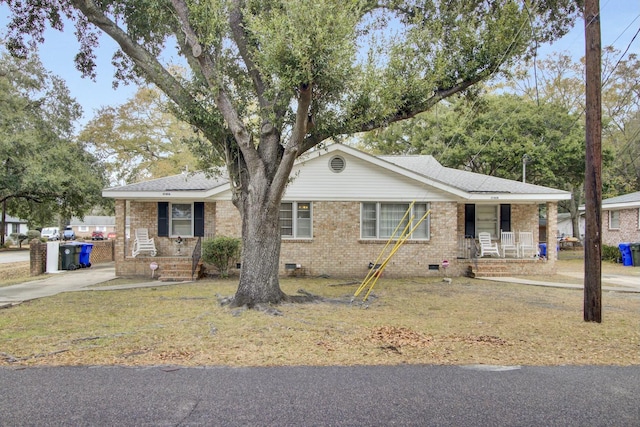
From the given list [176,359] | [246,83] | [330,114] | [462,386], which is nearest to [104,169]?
[246,83]

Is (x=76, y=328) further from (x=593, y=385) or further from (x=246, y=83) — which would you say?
(x=593, y=385)

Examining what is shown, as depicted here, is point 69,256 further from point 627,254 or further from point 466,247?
point 627,254

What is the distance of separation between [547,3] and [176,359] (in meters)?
11.1

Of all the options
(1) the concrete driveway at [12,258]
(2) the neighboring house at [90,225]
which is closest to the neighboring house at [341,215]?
(1) the concrete driveway at [12,258]

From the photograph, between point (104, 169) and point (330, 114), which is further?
point (104, 169)

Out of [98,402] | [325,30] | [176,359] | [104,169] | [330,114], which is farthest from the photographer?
[104,169]

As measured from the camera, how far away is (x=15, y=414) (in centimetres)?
391

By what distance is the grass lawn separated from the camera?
5770 millimetres

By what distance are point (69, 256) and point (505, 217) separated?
16768 millimetres

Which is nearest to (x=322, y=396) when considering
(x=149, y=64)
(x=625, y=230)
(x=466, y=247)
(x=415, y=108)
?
(x=415, y=108)

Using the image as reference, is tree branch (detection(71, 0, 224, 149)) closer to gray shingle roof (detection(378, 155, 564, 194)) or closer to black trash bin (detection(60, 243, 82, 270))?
gray shingle roof (detection(378, 155, 564, 194))

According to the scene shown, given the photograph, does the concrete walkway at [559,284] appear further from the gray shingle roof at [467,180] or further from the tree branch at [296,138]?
the tree branch at [296,138]


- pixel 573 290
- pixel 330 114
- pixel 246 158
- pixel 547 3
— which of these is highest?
pixel 547 3

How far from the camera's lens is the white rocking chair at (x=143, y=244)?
15.5 meters
